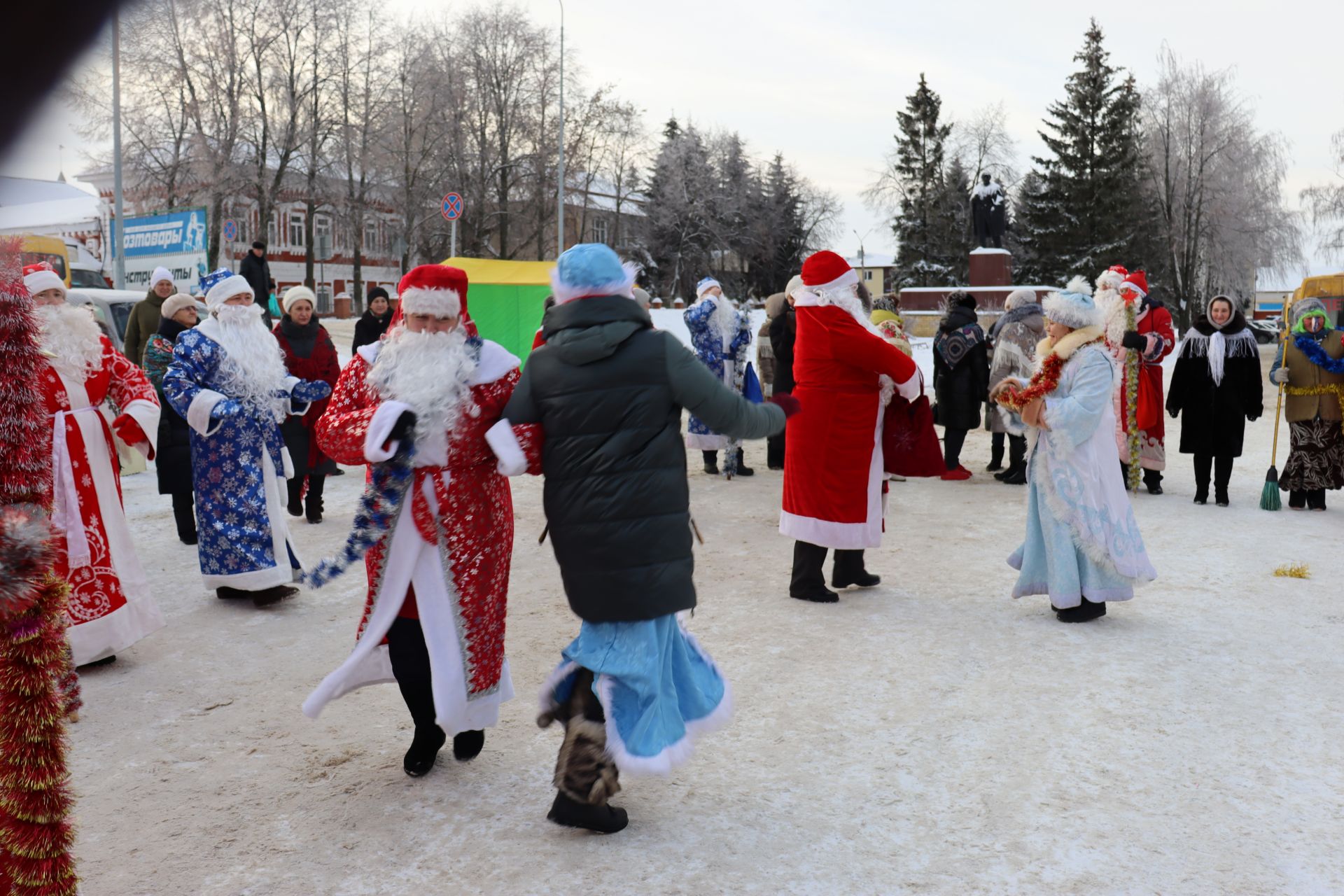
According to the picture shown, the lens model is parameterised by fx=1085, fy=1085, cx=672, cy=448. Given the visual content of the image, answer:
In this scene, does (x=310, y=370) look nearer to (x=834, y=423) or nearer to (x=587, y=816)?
(x=834, y=423)

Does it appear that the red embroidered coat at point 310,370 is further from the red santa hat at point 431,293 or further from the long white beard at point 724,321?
the red santa hat at point 431,293

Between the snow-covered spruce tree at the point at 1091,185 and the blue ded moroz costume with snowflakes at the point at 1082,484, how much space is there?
3978 centimetres

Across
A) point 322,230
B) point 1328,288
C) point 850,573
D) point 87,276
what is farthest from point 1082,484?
point 322,230

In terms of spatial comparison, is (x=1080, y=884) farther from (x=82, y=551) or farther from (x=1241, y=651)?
(x=82, y=551)

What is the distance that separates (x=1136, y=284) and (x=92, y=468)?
8.73 m

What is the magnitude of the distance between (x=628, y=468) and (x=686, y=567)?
0.37 meters

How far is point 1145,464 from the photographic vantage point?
387 inches

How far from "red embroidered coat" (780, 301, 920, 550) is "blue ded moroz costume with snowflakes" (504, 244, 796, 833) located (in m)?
2.77

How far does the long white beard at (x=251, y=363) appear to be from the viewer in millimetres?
5930

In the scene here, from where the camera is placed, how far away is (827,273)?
5922 millimetres

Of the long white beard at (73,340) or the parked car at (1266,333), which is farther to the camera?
the parked car at (1266,333)

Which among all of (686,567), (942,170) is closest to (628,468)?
(686,567)

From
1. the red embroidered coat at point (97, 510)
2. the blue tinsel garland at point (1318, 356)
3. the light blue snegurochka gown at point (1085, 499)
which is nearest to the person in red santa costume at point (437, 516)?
the red embroidered coat at point (97, 510)

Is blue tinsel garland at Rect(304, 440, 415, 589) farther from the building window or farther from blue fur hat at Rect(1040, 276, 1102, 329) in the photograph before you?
the building window
